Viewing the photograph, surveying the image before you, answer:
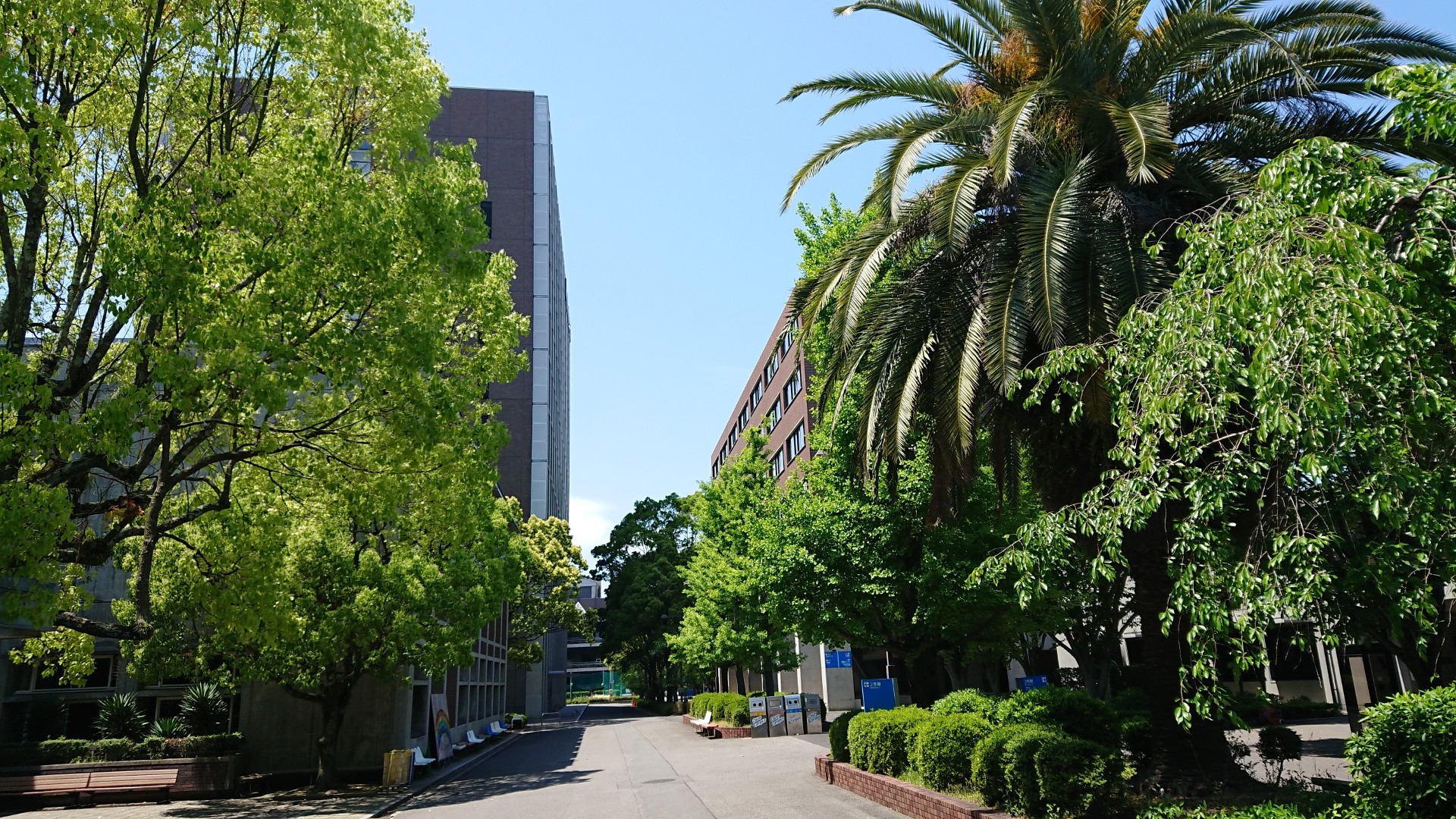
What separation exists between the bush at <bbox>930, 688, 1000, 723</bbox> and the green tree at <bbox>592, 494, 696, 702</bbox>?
45.7 meters

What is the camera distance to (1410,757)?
5.88 meters

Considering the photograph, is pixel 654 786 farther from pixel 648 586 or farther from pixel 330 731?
pixel 648 586

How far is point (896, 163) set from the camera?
1140cm

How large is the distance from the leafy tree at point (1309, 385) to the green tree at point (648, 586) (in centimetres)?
5472

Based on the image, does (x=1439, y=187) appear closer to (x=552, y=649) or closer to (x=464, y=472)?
(x=464, y=472)

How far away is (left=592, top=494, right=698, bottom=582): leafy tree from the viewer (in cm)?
7325

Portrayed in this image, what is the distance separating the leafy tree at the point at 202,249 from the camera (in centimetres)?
896

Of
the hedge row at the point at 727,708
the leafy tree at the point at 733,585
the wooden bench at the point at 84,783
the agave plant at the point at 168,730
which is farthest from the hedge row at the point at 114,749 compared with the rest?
the hedge row at the point at 727,708

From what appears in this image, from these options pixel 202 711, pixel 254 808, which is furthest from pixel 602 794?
pixel 202 711

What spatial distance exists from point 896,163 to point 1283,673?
3461 cm

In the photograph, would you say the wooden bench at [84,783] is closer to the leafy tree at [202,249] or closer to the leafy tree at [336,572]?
the leafy tree at [336,572]

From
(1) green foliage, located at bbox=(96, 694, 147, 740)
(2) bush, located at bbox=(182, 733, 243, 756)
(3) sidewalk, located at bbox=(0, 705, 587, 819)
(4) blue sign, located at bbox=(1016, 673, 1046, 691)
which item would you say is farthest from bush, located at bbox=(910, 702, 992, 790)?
(1) green foliage, located at bbox=(96, 694, 147, 740)

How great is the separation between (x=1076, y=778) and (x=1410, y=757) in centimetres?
463

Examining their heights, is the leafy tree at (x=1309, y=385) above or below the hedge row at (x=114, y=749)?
above
